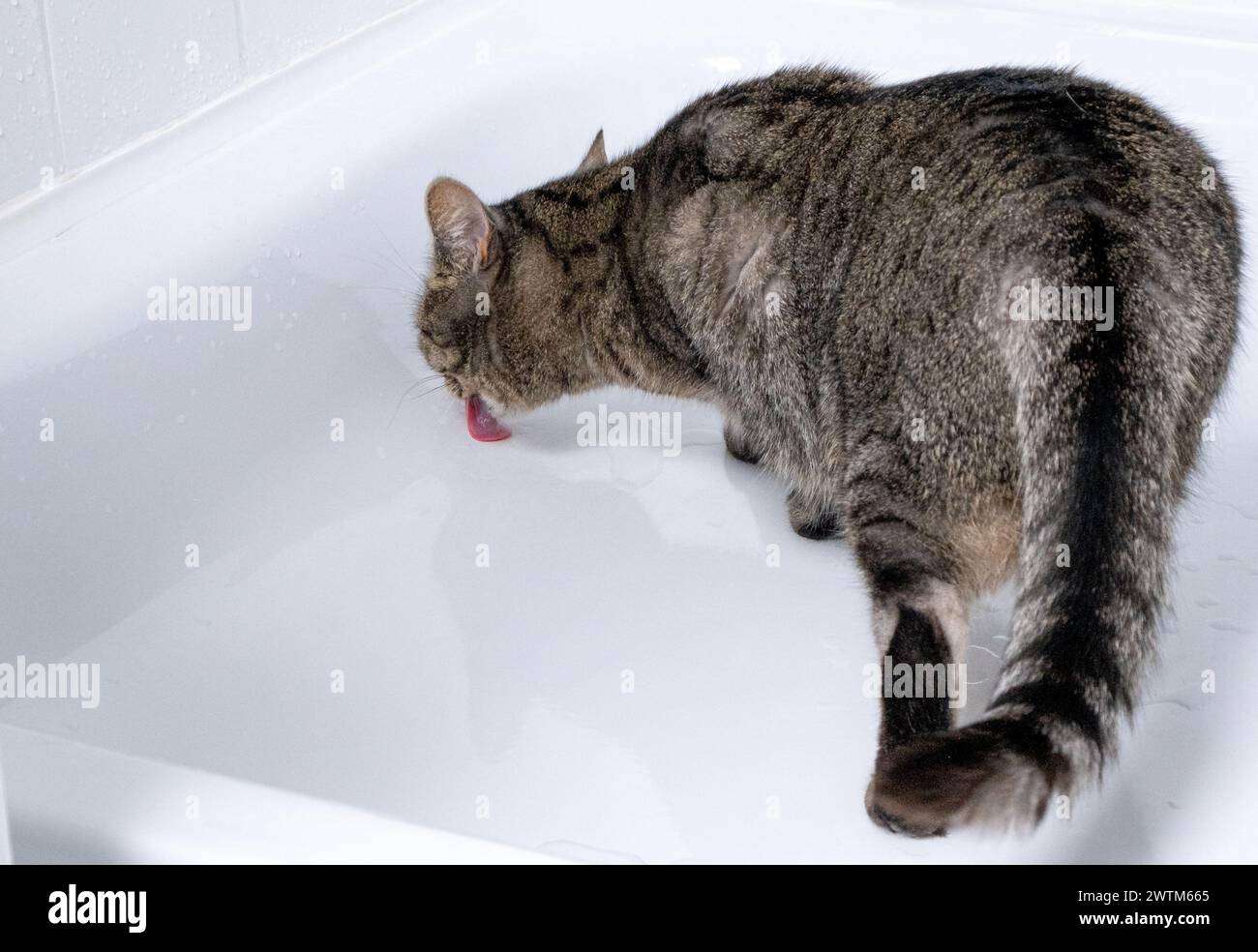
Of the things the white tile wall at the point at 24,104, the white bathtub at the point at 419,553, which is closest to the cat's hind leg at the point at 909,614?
the white bathtub at the point at 419,553

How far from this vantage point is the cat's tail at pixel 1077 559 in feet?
3.71

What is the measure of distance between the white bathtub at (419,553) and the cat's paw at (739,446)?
0.09ft

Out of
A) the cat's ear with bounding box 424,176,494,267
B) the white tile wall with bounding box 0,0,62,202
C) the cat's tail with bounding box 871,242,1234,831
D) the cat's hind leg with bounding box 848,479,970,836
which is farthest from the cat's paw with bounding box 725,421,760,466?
the white tile wall with bounding box 0,0,62,202

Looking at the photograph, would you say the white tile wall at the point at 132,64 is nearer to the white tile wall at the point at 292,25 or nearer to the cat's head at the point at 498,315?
the white tile wall at the point at 292,25

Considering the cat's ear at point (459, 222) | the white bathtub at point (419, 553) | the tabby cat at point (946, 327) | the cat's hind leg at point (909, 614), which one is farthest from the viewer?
the cat's ear at point (459, 222)

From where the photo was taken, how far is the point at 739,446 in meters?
2.16

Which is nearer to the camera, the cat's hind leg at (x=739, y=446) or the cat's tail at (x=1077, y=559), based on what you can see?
the cat's tail at (x=1077, y=559)

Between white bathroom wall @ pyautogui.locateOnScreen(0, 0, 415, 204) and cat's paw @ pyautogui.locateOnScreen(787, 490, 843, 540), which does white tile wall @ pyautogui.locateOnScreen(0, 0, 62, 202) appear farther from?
cat's paw @ pyautogui.locateOnScreen(787, 490, 843, 540)

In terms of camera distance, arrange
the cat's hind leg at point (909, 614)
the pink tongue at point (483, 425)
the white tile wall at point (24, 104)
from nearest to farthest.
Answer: the cat's hind leg at point (909, 614) → the white tile wall at point (24, 104) → the pink tongue at point (483, 425)

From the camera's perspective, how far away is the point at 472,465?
218 cm

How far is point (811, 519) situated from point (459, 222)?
2.05 ft

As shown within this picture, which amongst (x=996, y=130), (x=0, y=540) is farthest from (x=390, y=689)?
→ (x=996, y=130)

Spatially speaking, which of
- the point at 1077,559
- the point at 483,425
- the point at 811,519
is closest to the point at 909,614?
the point at 1077,559

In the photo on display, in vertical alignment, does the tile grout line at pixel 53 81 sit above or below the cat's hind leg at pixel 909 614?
above
